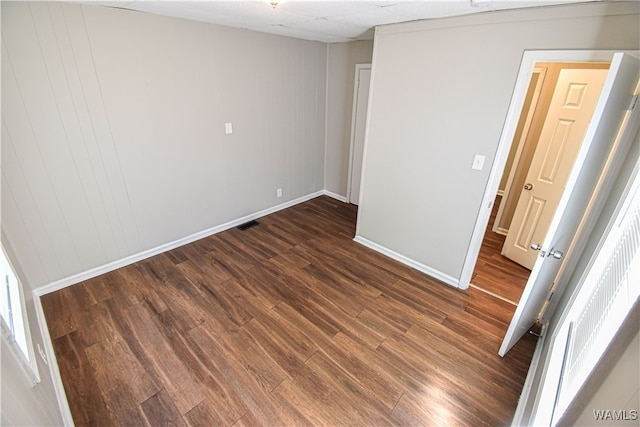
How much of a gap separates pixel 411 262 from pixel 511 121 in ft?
5.26

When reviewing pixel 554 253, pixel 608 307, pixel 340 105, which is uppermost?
pixel 340 105

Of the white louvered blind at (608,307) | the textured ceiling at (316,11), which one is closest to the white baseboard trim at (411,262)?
the white louvered blind at (608,307)

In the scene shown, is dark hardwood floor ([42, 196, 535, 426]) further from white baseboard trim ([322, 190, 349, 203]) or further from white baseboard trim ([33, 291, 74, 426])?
white baseboard trim ([322, 190, 349, 203])

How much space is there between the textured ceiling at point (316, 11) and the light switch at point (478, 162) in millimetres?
1016

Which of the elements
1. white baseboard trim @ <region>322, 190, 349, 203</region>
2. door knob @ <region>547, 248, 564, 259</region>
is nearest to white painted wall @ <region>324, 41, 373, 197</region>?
white baseboard trim @ <region>322, 190, 349, 203</region>

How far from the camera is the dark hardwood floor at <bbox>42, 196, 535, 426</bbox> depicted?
1664 mm

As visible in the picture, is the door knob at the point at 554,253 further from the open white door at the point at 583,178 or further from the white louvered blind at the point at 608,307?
the white louvered blind at the point at 608,307

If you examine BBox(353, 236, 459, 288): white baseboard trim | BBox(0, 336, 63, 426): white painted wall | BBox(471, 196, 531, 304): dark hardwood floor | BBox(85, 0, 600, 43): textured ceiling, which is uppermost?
→ BBox(85, 0, 600, 43): textured ceiling

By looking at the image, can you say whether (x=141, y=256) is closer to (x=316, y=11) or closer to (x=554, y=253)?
(x=316, y=11)

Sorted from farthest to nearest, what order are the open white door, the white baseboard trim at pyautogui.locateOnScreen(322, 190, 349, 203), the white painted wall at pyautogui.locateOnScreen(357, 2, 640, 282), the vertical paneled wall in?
the white baseboard trim at pyautogui.locateOnScreen(322, 190, 349, 203) → the vertical paneled wall → the white painted wall at pyautogui.locateOnScreen(357, 2, 640, 282) → the open white door

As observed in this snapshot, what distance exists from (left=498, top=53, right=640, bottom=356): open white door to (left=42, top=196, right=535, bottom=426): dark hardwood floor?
482mm

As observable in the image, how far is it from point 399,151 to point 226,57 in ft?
7.03

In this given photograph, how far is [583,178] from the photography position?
1502 mm

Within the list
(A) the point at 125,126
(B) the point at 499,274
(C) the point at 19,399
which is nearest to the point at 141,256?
(A) the point at 125,126
